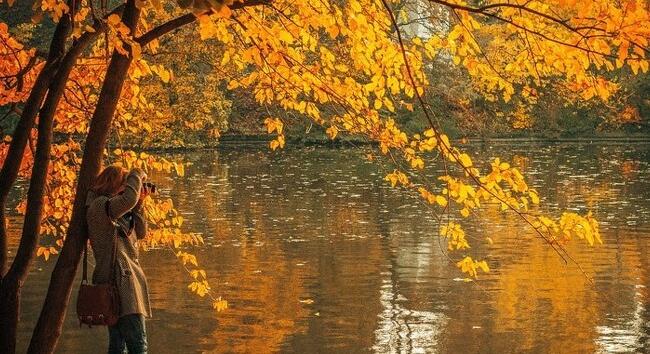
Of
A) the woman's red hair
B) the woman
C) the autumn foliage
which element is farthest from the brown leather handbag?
the autumn foliage

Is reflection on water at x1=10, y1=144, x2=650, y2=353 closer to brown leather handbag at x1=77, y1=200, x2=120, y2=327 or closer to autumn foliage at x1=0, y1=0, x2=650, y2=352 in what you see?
autumn foliage at x1=0, y1=0, x2=650, y2=352

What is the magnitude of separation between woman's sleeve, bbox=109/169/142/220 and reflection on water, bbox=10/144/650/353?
2476mm

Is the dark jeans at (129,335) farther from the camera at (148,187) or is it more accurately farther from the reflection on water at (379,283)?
the reflection on water at (379,283)

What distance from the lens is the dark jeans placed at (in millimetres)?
7598

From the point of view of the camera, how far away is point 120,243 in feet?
25.0

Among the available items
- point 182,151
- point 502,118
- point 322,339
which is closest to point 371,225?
point 322,339

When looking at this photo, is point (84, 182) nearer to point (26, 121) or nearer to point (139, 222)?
point (139, 222)

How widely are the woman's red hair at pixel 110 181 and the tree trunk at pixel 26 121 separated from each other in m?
1.02

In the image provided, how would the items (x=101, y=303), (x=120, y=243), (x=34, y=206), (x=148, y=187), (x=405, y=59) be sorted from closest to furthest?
(x=405, y=59), (x=101, y=303), (x=120, y=243), (x=148, y=187), (x=34, y=206)

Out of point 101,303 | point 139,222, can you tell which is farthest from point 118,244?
point 101,303

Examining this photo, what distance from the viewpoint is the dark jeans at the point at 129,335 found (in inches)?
299

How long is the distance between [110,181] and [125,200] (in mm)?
151

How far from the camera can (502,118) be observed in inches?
2616

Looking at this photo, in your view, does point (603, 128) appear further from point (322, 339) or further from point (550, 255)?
point (322, 339)
